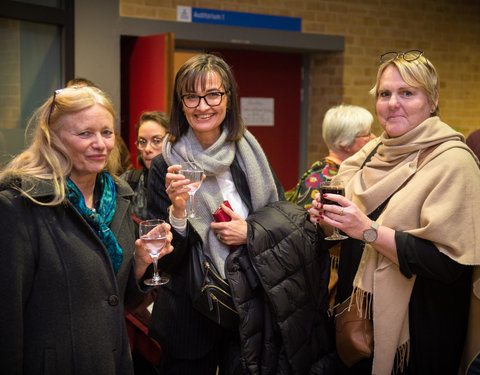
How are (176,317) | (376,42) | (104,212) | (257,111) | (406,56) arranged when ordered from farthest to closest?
1. (376,42)
2. (257,111)
3. (176,317)
4. (406,56)
5. (104,212)

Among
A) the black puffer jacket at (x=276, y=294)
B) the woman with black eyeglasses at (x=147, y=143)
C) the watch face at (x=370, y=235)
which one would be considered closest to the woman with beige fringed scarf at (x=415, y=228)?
the watch face at (x=370, y=235)

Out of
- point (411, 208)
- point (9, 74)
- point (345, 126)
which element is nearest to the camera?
point (411, 208)

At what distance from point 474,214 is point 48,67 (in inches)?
134

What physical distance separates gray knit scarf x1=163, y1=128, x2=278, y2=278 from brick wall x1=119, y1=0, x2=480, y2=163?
288 cm

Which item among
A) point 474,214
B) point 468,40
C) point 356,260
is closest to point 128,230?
point 356,260

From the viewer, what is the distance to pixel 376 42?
591 centimetres

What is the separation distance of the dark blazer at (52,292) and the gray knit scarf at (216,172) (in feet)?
1.64

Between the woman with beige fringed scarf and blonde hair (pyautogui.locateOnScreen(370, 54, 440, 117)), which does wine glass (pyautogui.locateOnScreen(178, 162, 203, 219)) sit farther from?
blonde hair (pyautogui.locateOnScreen(370, 54, 440, 117))

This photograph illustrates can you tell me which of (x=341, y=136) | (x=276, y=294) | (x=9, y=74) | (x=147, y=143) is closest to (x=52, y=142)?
(x=276, y=294)

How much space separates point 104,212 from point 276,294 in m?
0.73

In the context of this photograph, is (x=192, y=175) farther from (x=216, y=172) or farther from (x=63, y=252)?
(x=63, y=252)

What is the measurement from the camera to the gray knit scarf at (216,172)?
2199mm

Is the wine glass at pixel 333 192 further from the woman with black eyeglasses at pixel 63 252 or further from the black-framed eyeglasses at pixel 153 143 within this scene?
the black-framed eyeglasses at pixel 153 143

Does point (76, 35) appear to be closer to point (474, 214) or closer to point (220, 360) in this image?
point (220, 360)
